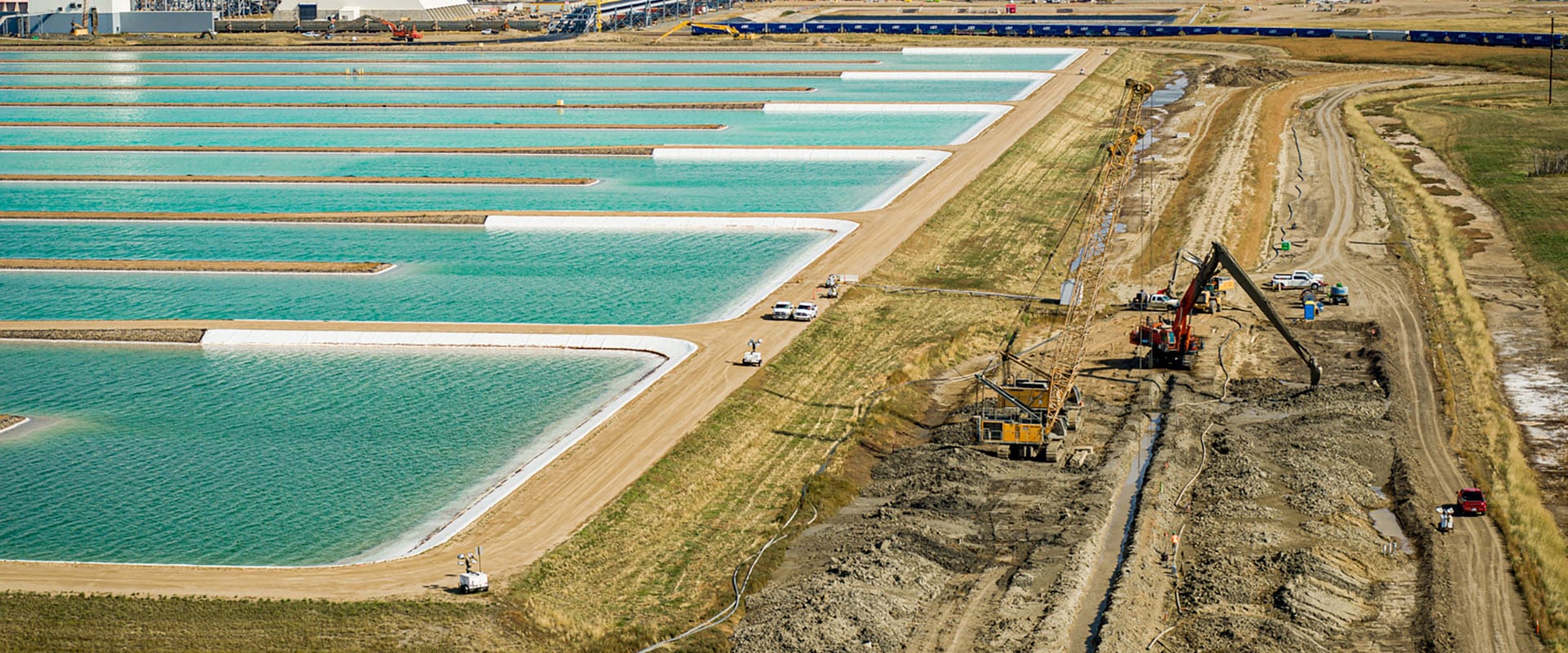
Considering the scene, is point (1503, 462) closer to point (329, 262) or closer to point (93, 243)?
point (329, 262)

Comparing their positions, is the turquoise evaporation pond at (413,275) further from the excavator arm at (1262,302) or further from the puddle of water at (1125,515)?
the excavator arm at (1262,302)

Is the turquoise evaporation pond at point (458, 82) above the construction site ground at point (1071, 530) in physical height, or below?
above

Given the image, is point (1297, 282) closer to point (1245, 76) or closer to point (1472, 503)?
point (1472, 503)

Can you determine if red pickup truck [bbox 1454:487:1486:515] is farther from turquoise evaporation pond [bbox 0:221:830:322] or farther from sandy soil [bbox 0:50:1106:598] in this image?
turquoise evaporation pond [bbox 0:221:830:322]

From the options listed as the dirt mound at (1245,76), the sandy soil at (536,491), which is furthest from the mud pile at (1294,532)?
the dirt mound at (1245,76)

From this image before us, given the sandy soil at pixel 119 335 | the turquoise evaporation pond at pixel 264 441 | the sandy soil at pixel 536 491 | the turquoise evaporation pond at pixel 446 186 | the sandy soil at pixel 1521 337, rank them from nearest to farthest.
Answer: the sandy soil at pixel 536 491 → the turquoise evaporation pond at pixel 264 441 → the sandy soil at pixel 1521 337 → the sandy soil at pixel 119 335 → the turquoise evaporation pond at pixel 446 186

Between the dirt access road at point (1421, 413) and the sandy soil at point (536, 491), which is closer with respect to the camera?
the dirt access road at point (1421, 413)

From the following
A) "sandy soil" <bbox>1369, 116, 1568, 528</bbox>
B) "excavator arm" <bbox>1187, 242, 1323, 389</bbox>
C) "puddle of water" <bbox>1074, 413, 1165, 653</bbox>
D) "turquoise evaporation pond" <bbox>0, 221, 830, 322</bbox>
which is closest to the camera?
"puddle of water" <bbox>1074, 413, 1165, 653</bbox>

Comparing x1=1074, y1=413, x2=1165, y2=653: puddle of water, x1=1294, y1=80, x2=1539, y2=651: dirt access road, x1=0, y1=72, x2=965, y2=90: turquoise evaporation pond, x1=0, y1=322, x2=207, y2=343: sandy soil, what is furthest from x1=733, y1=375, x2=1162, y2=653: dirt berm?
x1=0, y1=72, x2=965, y2=90: turquoise evaporation pond
